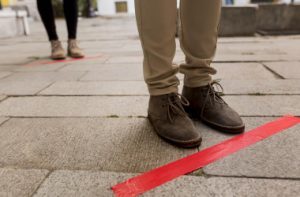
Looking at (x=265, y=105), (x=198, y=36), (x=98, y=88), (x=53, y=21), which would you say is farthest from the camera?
(x=53, y=21)

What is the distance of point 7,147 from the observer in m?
1.27

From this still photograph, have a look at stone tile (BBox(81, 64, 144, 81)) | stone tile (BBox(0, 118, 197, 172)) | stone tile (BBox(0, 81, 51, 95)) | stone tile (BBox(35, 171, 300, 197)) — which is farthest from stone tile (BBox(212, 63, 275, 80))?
stone tile (BBox(35, 171, 300, 197))

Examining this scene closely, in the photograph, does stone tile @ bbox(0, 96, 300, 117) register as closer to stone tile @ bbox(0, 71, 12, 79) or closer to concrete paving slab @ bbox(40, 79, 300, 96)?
concrete paving slab @ bbox(40, 79, 300, 96)

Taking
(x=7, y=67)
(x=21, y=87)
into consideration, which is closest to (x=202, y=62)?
(x=21, y=87)

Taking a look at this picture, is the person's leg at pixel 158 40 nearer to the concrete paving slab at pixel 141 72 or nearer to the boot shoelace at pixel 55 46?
the concrete paving slab at pixel 141 72

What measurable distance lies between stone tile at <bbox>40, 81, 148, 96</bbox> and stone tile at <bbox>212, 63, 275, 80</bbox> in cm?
64

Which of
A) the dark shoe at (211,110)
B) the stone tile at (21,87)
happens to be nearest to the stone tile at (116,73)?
the stone tile at (21,87)

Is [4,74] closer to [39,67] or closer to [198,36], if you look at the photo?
[39,67]

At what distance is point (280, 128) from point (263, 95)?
510 mm

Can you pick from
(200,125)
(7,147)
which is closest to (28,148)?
(7,147)

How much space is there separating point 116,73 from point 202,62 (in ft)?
4.21

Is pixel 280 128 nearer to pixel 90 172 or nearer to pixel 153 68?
pixel 153 68

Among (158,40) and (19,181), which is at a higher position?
(158,40)

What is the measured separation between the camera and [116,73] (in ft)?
8.27
